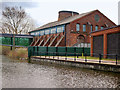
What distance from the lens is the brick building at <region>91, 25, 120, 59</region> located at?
808 inches

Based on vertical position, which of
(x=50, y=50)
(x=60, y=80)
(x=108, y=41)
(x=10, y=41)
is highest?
(x=10, y=41)

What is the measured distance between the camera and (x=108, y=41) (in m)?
22.1

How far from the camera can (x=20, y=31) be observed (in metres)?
47.3

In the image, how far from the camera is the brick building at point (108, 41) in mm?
20531

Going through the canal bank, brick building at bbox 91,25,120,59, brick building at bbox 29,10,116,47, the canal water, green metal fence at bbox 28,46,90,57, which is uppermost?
brick building at bbox 29,10,116,47

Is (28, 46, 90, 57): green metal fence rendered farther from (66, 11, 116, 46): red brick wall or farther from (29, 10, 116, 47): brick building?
(66, 11, 116, 46): red brick wall

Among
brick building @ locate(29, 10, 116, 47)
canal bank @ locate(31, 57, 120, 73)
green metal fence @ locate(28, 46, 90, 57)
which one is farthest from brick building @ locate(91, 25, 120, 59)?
brick building @ locate(29, 10, 116, 47)

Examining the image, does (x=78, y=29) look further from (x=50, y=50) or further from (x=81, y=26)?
(x=50, y=50)

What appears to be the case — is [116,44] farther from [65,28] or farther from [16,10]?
[16,10]

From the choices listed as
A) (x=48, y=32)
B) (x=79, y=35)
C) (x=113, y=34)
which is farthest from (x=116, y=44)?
(x=48, y=32)

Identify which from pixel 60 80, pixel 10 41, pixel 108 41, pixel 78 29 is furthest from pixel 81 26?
pixel 60 80

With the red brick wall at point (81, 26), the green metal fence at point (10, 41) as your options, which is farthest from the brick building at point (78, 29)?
the green metal fence at point (10, 41)

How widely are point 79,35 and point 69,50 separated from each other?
742 centimetres

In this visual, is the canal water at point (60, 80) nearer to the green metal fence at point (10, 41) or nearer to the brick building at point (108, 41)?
the brick building at point (108, 41)
